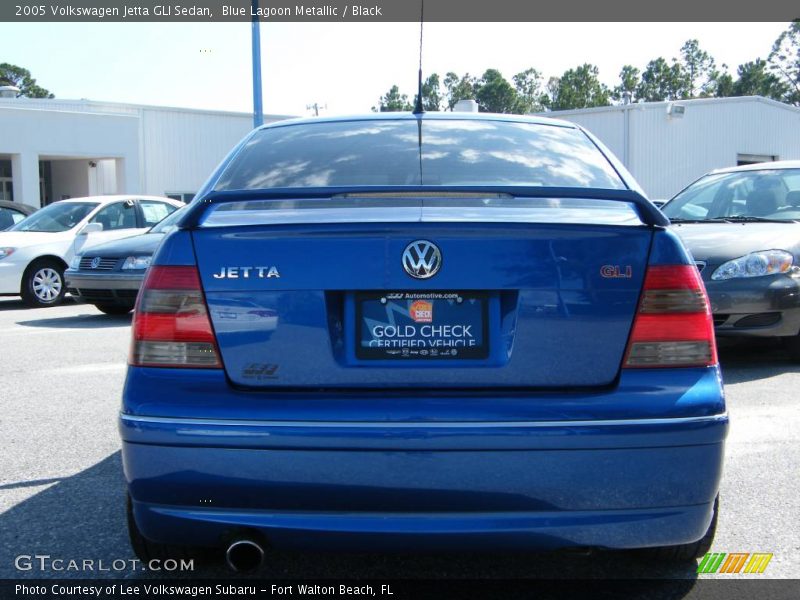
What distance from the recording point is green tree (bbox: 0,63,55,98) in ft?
288

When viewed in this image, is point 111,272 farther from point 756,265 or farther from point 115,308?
point 756,265

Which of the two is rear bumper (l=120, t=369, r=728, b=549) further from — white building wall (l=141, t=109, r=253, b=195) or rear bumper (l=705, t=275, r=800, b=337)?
white building wall (l=141, t=109, r=253, b=195)

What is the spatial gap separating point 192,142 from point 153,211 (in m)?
20.4

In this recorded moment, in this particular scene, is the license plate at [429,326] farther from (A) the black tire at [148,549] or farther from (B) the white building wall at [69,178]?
(B) the white building wall at [69,178]

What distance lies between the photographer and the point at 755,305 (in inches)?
265

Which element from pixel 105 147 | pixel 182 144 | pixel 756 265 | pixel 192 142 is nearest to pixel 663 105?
pixel 192 142

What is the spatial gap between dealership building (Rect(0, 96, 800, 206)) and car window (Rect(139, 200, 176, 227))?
16.6m

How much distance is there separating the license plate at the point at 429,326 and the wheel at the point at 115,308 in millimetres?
9087

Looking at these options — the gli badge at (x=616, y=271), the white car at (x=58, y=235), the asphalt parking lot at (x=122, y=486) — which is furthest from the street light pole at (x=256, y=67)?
the gli badge at (x=616, y=271)

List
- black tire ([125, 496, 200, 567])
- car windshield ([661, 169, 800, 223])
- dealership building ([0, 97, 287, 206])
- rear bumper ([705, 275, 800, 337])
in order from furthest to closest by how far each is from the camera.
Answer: dealership building ([0, 97, 287, 206]), car windshield ([661, 169, 800, 223]), rear bumper ([705, 275, 800, 337]), black tire ([125, 496, 200, 567])

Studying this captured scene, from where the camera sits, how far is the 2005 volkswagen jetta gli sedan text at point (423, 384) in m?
2.49

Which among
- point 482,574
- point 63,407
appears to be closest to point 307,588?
point 482,574

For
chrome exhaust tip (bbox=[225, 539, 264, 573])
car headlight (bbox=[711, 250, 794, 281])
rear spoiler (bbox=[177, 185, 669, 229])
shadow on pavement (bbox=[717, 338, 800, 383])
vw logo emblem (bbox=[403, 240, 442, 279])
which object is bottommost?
shadow on pavement (bbox=[717, 338, 800, 383])

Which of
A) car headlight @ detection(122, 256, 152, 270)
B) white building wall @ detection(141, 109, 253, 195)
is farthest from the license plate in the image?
white building wall @ detection(141, 109, 253, 195)
